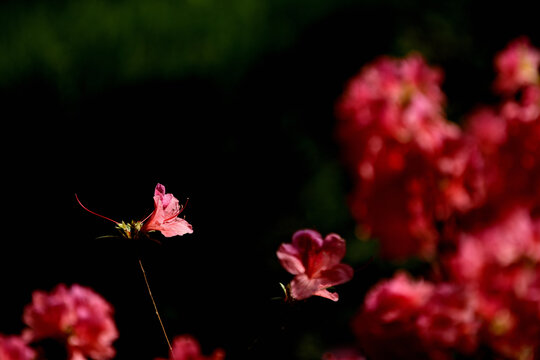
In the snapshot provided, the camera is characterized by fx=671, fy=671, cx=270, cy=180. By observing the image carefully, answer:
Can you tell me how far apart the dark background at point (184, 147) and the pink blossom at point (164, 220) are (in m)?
0.66

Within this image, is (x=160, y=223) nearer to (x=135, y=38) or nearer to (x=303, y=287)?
(x=303, y=287)

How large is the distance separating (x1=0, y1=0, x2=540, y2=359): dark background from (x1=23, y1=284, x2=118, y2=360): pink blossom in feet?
1.73

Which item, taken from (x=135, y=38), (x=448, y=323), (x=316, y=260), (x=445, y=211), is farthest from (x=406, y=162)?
(x=135, y=38)

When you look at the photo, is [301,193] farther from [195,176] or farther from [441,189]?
[441,189]

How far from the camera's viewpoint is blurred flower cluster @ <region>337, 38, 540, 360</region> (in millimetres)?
855

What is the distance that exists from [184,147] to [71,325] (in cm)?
136

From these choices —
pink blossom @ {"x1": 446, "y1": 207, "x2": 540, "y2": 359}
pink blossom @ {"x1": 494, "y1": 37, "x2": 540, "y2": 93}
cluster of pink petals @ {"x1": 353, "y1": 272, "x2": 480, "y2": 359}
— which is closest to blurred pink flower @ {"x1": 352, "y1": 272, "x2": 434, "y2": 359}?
cluster of pink petals @ {"x1": 353, "y1": 272, "x2": 480, "y2": 359}

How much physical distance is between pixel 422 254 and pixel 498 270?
1.15ft

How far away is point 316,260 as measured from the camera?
581mm

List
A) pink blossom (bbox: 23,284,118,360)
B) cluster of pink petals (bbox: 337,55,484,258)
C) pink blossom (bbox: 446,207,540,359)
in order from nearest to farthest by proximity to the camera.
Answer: pink blossom (bbox: 23,284,118,360) → pink blossom (bbox: 446,207,540,359) → cluster of pink petals (bbox: 337,55,484,258)

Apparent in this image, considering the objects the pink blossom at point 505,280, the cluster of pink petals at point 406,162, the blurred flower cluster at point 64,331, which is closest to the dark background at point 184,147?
the cluster of pink petals at point 406,162

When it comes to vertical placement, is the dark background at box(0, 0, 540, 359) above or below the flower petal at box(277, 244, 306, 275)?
above

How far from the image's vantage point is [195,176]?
197cm

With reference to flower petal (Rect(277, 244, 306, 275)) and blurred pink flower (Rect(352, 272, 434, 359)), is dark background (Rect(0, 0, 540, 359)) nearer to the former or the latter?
blurred pink flower (Rect(352, 272, 434, 359))
